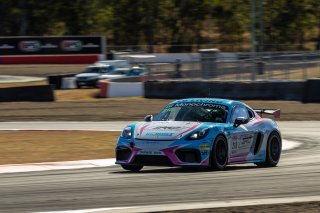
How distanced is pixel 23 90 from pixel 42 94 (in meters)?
0.81

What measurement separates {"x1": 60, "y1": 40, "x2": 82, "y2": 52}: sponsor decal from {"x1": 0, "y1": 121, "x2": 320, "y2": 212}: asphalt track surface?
46682mm

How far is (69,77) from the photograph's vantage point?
45.1 metres

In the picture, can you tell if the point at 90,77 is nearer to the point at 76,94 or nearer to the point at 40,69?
the point at 76,94

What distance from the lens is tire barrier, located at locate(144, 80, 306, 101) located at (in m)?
30.4

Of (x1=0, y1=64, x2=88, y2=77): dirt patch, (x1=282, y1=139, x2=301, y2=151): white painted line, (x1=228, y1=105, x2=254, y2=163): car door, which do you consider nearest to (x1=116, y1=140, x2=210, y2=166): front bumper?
(x1=228, y1=105, x2=254, y2=163): car door

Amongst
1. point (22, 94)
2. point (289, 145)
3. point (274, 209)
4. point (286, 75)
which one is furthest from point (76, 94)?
point (274, 209)

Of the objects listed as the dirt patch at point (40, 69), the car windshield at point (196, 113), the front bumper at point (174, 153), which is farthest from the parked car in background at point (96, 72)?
the front bumper at point (174, 153)

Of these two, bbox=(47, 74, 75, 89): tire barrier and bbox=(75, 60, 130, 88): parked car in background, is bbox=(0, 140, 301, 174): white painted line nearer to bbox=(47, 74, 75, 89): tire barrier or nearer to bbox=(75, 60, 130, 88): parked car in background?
bbox=(75, 60, 130, 88): parked car in background

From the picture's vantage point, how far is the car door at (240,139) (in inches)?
501

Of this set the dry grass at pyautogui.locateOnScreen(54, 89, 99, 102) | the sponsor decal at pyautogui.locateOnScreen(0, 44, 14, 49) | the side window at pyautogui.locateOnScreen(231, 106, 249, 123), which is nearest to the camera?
the side window at pyautogui.locateOnScreen(231, 106, 249, 123)

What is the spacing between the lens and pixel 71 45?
2361 inches

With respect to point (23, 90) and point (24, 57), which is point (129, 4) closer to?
point (24, 57)

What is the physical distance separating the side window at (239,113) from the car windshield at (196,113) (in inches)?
6.9

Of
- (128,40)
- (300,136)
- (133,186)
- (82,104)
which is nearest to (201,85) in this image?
(82,104)
